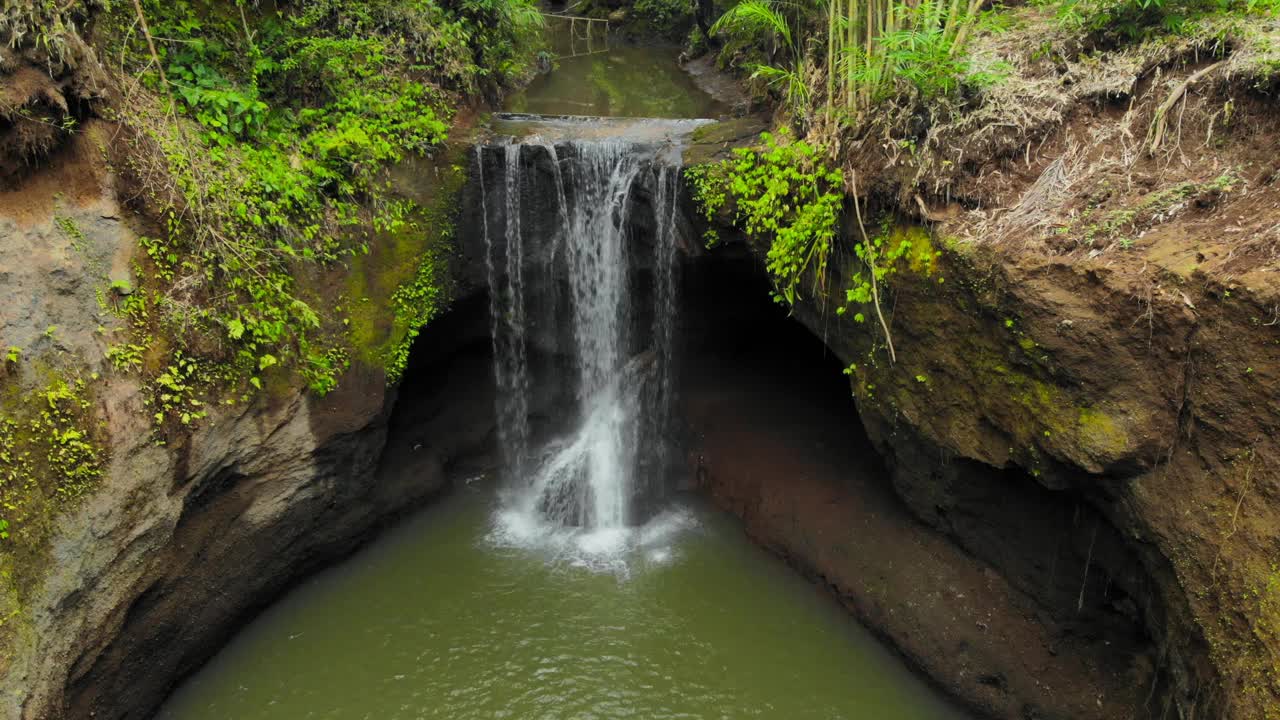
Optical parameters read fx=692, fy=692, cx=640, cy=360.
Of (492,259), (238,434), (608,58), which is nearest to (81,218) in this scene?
(238,434)

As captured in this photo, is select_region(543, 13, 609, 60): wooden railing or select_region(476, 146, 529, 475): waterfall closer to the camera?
select_region(476, 146, 529, 475): waterfall

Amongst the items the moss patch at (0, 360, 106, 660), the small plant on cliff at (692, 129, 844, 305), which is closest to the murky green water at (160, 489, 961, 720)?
the moss patch at (0, 360, 106, 660)

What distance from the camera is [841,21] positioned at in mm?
5516

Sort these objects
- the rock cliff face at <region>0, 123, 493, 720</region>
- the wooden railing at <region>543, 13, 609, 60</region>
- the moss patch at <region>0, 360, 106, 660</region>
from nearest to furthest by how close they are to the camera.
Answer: the moss patch at <region>0, 360, 106, 660</region> → the rock cliff face at <region>0, 123, 493, 720</region> → the wooden railing at <region>543, 13, 609, 60</region>

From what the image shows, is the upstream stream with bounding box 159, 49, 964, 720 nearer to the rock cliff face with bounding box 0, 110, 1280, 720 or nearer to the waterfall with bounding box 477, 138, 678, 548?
the waterfall with bounding box 477, 138, 678, 548

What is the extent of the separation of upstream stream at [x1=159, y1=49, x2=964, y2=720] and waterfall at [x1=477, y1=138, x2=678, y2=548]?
0.02 metres

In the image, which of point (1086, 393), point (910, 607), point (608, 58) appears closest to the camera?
point (1086, 393)

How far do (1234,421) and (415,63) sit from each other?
292 inches

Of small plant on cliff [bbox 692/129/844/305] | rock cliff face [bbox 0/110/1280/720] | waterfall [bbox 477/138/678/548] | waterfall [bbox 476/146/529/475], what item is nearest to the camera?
rock cliff face [bbox 0/110/1280/720]

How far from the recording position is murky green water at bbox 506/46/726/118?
36.6ft

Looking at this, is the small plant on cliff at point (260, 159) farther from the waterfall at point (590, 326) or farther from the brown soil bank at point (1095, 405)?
the brown soil bank at point (1095, 405)

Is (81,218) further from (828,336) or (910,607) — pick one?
(910,607)

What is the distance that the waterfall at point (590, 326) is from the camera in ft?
23.2

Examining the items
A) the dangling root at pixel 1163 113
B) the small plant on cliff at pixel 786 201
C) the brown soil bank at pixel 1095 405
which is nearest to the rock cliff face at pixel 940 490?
the brown soil bank at pixel 1095 405
